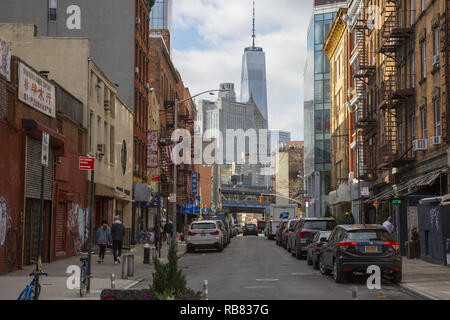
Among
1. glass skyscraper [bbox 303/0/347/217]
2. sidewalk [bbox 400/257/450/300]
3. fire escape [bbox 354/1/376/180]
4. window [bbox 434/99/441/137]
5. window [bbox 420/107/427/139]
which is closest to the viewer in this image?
sidewalk [bbox 400/257/450/300]

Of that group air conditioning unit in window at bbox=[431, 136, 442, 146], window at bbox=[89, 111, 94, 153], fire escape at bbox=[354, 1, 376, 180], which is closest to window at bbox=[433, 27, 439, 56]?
air conditioning unit in window at bbox=[431, 136, 442, 146]

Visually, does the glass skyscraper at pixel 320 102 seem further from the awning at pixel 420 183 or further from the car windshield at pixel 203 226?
the awning at pixel 420 183

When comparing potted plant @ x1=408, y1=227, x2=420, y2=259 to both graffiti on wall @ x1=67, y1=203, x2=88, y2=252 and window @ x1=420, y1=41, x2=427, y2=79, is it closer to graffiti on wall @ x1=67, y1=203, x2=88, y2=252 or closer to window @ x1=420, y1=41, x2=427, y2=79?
window @ x1=420, y1=41, x2=427, y2=79

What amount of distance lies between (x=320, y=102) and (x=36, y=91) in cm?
6215

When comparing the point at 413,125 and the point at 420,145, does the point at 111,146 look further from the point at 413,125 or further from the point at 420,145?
the point at 420,145

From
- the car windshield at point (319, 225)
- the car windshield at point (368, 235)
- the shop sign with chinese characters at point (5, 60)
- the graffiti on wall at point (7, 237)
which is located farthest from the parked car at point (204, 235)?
the car windshield at point (368, 235)

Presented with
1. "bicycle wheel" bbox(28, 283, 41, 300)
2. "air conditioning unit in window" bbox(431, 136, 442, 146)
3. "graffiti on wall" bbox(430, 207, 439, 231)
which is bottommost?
"bicycle wheel" bbox(28, 283, 41, 300)

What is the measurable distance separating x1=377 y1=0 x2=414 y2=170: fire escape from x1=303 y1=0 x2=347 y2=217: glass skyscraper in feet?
135

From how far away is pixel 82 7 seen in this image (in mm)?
47062

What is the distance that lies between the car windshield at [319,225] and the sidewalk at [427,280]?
3.93 m

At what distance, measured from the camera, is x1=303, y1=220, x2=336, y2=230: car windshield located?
2879 centimetres

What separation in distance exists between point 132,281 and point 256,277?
3.76m

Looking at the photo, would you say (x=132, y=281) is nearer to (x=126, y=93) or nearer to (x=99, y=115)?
(x=99, y=115)
